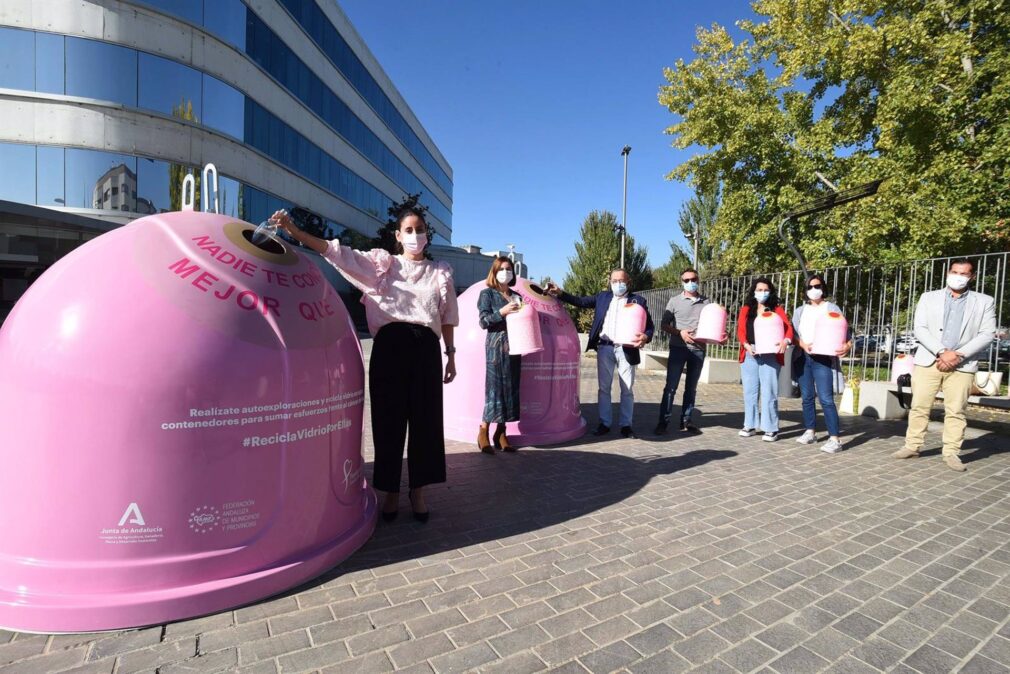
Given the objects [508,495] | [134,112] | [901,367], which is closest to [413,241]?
[508,495]

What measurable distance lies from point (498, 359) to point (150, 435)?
3.42 metres

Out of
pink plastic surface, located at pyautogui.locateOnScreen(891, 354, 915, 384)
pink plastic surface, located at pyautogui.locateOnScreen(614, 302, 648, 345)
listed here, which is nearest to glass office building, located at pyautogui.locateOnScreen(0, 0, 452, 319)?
pink plastic surface, located at pyautogui.locateOnScreen(614, 302, 648, 345)

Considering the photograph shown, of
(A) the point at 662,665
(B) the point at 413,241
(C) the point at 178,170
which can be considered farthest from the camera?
(C) the point at 178,170

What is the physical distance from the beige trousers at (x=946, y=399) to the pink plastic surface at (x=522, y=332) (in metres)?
4.13

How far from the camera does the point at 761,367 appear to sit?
6.63 m

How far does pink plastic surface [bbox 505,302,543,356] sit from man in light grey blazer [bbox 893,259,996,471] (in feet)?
13.4

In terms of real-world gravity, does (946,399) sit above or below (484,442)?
above

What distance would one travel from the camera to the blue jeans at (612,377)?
647 centimetres

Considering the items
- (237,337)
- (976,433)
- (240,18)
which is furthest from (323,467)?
(240,18)

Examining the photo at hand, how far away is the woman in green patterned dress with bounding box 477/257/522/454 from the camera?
5.40 meters

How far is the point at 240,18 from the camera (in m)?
21.1

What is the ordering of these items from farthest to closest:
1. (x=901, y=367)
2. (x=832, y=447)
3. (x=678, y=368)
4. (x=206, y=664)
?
(x=901, y=367), (x=678, y=368), (x=832, y=447), (x=206, y=664)

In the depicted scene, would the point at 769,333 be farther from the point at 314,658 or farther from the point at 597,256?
the point at 597,256

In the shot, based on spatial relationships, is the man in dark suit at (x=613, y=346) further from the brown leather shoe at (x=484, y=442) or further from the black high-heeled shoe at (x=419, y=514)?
the black high-heeled shoe at (x=419, y=514)
